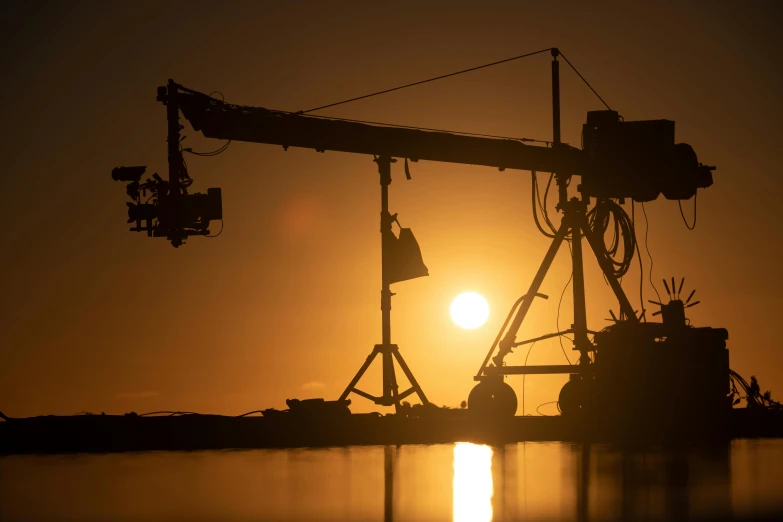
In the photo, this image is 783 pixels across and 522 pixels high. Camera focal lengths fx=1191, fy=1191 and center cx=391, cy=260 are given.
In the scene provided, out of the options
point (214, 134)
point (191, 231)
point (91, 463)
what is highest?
point (214, 134)

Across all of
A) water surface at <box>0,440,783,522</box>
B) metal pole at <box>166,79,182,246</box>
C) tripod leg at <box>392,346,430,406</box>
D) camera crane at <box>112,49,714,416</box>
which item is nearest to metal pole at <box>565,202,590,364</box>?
camera crane at <box>112,49,714,416</box>

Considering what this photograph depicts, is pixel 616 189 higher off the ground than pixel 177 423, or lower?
higher

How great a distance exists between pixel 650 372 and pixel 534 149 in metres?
6.61

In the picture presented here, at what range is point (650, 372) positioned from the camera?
997 inches

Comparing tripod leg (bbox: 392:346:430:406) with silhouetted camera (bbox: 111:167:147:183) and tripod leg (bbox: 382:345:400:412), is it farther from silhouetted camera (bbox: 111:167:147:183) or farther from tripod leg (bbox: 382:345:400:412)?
silhouetted camera (bbox: 111:167:147:183)

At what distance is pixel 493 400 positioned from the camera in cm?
2853

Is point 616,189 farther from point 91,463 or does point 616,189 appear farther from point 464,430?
point 91,463

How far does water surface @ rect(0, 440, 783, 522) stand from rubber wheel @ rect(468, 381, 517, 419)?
24.7 feet

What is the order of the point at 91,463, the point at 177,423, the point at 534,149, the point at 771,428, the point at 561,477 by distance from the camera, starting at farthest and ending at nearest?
the point at 534,149 < the point at 771,428 < the point at 177,423 < the point at 91,463 < the point at 561,477

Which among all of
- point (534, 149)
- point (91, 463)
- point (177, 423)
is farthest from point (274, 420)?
point (534, 149)

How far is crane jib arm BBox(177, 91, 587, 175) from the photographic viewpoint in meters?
24.4

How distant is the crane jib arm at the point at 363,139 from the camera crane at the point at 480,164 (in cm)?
2

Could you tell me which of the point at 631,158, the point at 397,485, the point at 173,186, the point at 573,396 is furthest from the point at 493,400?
the point at 397,485

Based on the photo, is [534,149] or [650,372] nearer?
[650,372]
